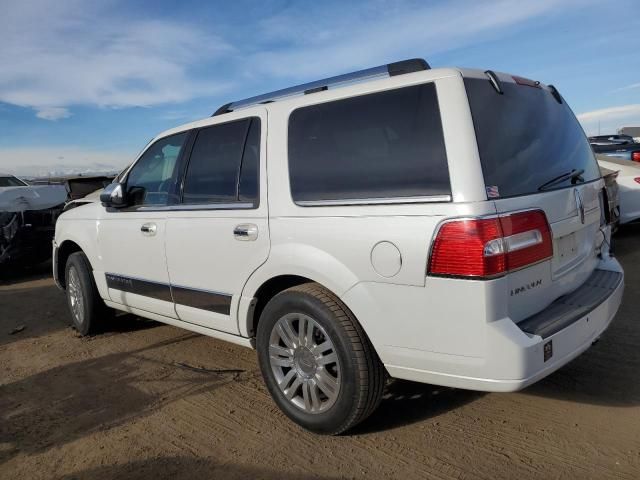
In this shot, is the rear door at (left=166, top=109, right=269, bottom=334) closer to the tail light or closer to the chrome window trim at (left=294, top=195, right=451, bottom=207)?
the chrome window trim at (left=294, top=195, right=451, bottom=207)

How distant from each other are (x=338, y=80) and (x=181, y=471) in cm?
245

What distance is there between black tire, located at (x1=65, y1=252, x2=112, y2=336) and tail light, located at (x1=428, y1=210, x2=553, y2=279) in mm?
3800

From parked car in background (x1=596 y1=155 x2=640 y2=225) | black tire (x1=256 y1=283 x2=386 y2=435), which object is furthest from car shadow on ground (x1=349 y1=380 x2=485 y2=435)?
parked car in background (x1=596 y1=155 x2=640 y2=225)

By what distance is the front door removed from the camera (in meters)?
4.12

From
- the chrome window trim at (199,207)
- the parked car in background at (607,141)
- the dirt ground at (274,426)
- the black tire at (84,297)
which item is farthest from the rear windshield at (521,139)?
the parked car in background at (607,141)

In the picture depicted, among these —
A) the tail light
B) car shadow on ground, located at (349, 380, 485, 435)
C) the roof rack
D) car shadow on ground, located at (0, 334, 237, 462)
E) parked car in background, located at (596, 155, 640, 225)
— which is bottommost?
car shadow on ground, located at (349, 380, 485, 435)

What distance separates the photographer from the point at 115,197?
4.46 meters

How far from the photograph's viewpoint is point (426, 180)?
256 centimetres

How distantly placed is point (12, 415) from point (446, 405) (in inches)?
115

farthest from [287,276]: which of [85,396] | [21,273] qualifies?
[21,273]

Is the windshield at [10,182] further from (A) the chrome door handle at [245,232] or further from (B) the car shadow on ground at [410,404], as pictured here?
(B) the car shadow on ground at [410,404]

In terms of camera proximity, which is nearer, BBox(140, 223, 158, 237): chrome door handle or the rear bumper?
the rear bumper

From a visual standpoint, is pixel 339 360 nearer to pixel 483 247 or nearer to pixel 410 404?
pixel 410 404

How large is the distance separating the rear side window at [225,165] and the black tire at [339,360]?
2.43 ft
